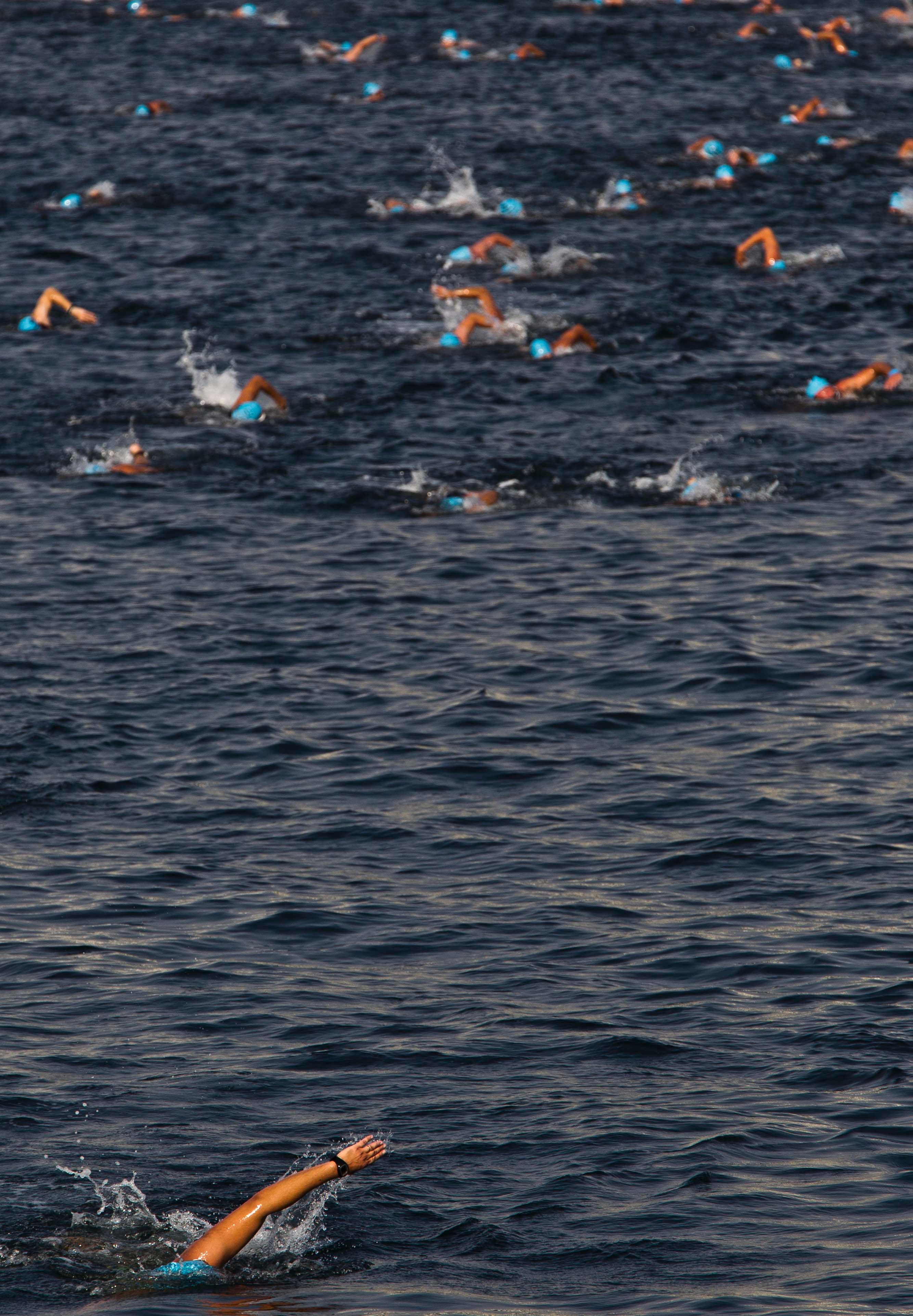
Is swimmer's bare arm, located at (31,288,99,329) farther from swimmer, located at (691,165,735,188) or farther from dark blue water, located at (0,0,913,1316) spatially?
swimmer, located at (691,165,735,188)

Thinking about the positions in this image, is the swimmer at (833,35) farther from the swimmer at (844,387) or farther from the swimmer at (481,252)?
the swimmer at (844,387)

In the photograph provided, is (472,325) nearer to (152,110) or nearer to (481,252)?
(481,252)

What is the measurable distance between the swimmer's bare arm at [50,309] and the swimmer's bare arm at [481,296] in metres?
5.75

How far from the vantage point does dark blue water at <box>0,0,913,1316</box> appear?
11219 mm

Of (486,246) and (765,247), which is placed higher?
(486,246)

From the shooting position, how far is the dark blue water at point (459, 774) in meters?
11.2

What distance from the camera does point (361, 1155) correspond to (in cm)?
1059

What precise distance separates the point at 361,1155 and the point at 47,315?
2297 cm

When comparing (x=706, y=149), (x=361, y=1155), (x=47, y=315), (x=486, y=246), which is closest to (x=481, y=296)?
(x=486, y=246)

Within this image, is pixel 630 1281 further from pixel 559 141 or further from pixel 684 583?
pixel 559 141

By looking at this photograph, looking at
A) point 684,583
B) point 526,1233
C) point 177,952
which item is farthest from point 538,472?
point 526,1233

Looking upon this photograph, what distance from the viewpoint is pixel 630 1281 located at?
412 inches

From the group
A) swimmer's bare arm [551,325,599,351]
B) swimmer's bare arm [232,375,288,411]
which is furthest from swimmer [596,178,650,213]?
swimmer's bare arm [232,375,288,411]

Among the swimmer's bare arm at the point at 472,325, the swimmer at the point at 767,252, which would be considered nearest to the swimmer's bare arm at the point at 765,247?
the swimmer at the point at 767,252
